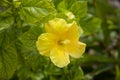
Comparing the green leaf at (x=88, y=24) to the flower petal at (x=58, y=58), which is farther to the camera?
the green leaf at (x=88, y=24)

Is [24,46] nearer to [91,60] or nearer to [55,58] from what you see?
[55,58]

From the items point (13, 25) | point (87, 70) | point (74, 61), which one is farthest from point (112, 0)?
point (13, 25)

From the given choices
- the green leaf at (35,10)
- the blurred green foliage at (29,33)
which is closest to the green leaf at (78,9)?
the blurred green foliage at (29,33)

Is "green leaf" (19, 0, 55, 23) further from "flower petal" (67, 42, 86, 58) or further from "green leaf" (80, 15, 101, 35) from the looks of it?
"green leaf" (80, 15, 101, 35)

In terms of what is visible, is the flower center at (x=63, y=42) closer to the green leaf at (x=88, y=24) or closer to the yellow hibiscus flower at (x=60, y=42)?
the yellow hibiscus flower at (x=60, y=42)

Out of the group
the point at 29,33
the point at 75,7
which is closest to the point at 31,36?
the point at 29,33

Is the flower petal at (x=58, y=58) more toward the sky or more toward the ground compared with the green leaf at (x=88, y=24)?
more toward the sky

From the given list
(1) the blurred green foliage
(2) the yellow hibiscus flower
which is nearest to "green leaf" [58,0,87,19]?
(1) the blurred green foliage
